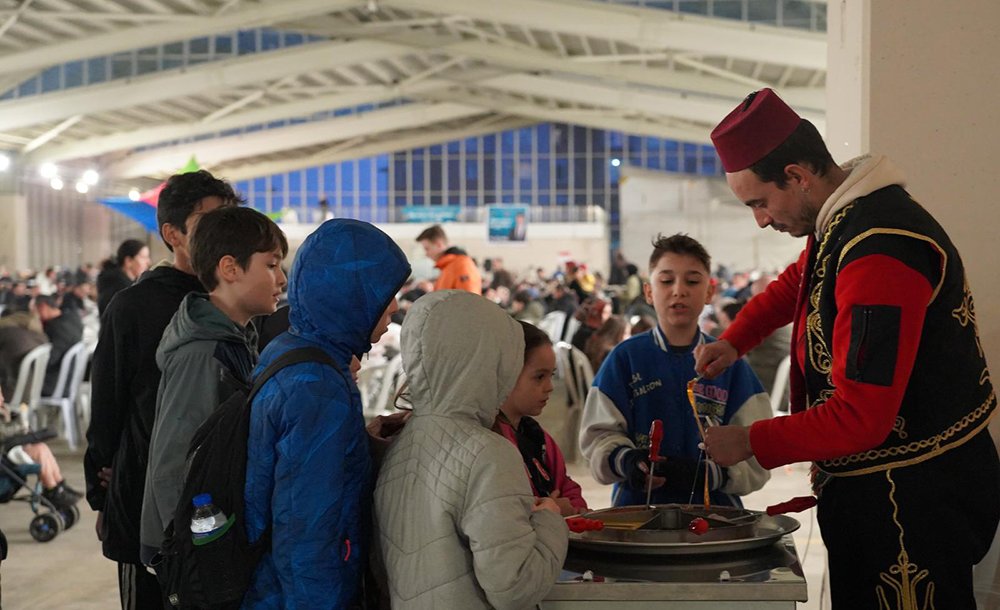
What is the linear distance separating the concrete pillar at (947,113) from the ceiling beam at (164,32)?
56.3 feet

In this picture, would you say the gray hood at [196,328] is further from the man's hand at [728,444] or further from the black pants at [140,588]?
the man's hand at [728,444]

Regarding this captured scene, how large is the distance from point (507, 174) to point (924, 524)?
45.8m

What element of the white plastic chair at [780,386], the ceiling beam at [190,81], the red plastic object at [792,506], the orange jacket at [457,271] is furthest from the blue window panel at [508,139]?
the red plastic object at [792,506]

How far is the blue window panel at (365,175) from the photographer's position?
47781 millimetres

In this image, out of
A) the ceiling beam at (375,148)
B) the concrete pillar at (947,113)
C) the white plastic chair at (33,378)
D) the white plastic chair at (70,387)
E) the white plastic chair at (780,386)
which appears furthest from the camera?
the ceiling beam at (375,148)

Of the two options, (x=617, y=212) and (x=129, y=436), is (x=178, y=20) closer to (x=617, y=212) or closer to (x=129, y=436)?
(x=129, y=436)

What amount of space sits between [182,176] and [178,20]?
18299mm

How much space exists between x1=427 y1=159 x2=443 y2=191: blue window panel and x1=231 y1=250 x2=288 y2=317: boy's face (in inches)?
1776

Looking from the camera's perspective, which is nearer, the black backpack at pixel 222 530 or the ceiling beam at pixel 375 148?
the black backpack at pixel 222 530

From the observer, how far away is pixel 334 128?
37906mm

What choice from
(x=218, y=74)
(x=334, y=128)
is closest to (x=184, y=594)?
(x=218, y=74)

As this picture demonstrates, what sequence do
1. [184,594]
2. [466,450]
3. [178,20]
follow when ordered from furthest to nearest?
[178,20] < [184,594] < [466,450]

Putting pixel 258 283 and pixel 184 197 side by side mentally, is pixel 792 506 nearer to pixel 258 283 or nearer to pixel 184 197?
pixel 258 283

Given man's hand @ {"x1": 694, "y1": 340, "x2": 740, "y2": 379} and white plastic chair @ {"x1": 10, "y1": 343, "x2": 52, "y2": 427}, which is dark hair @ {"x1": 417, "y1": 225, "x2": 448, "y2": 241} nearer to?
white plastic chair @ {"x1": 10, "y1": 343, "x2": 52, "y2": 427}
